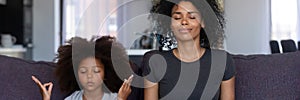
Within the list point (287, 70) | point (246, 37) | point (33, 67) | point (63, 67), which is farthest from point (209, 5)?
point (246, 37)

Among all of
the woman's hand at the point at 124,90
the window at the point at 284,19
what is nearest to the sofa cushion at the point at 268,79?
the woman's hand at the point at 124,90

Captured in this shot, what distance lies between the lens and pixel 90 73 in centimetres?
142

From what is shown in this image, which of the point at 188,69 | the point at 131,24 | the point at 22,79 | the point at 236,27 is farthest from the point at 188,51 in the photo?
the point at 131,24

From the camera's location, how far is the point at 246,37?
5266 mm

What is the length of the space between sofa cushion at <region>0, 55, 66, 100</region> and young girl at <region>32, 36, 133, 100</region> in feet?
0.18

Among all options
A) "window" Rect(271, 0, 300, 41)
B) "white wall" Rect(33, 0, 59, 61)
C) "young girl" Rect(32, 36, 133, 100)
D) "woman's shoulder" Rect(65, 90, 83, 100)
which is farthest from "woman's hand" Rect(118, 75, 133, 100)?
"window" Rect(271, 0, 300, 41)

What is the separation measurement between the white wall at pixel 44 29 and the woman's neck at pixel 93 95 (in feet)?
13.0

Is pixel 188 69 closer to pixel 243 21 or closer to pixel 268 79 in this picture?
pixel 268 79

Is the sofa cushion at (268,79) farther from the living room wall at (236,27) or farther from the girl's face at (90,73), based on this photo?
the living room wall at (236,27)

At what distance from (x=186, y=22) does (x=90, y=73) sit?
0.37 metres

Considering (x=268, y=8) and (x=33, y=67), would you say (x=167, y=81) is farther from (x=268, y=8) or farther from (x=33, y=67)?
(x=268, y=8)

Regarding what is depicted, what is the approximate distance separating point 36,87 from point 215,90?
2.07 ft

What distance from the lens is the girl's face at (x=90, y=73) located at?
1419 millimetres

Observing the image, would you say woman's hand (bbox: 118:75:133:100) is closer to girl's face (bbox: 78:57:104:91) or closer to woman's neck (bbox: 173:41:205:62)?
girl's face (bbox: 78:57:104:91)
